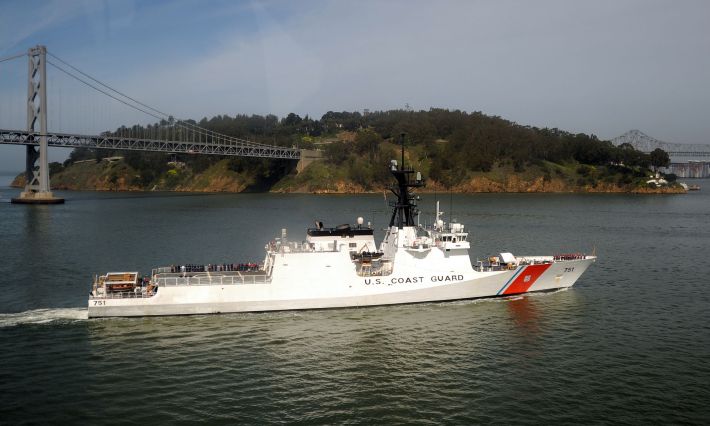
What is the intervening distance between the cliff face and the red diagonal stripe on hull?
95.2 meters

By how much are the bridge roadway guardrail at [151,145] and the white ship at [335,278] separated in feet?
296

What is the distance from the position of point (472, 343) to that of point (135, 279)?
15356 mm

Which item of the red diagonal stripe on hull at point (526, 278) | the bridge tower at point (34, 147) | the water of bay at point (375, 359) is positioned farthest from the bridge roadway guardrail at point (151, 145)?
the red diagonal stripe on hull at point (526, 278)

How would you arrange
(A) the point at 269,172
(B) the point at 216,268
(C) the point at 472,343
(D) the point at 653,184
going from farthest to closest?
(A) the point at 269,172 → (D) the point at 653,184 → (B) the point at 216,268 → (C) the point at 472,343

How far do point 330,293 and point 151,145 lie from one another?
357ft

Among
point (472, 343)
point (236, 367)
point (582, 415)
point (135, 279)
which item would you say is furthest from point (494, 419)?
point (135, 279)

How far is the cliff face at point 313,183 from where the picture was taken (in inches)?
5335

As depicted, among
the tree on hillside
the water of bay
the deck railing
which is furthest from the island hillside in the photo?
the deck railing

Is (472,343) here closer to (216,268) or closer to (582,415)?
(582,415)

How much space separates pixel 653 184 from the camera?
137 m

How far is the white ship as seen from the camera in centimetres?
2555

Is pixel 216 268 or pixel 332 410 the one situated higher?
pixel 216 268

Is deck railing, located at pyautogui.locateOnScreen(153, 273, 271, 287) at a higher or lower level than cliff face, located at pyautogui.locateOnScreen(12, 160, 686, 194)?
lower

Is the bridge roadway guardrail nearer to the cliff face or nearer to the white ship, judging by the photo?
the cliff face
